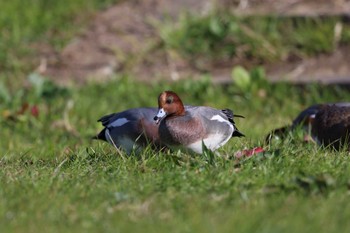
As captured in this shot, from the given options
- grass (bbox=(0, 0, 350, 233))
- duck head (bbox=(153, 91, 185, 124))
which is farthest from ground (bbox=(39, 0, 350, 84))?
duck head (bbox=(153, 91, 185, 124))

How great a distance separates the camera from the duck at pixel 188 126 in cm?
546

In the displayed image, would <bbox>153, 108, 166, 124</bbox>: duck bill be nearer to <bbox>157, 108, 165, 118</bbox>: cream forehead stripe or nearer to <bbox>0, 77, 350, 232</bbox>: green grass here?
<bbox>157, 108, 165, 118</bbox>: cream forehead stripe

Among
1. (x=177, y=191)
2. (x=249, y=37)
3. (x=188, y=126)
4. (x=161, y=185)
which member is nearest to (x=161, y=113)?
Answer: (x=188, y=126)

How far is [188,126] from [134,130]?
0.47m

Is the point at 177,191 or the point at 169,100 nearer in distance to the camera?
the point at 177,191

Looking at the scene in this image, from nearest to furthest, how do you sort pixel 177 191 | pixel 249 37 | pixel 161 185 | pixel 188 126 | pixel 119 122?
pixel 177 191
pixel 161 185
pixel 188 126
pixel 119 122
pixel 249 37

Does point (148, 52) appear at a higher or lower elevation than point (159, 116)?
lower

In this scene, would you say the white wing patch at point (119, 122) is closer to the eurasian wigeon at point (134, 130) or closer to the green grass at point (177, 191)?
the eurasian wigeon at point (134, 130)

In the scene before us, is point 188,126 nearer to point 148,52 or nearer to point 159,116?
point 159,116

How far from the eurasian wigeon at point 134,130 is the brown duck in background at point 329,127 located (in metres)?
0.86

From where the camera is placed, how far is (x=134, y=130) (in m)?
5.80

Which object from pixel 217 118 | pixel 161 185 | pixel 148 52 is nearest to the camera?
pixel 161 185

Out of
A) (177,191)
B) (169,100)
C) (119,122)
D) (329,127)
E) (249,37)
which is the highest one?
(169,100)

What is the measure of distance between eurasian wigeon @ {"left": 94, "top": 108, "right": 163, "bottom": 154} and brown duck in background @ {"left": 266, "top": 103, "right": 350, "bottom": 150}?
2.83 ft
